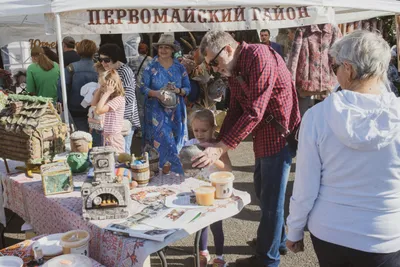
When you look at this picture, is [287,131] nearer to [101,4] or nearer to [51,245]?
[51,245]

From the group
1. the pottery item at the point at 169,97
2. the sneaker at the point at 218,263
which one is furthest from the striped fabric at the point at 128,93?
the sneaker at the point at 218,263

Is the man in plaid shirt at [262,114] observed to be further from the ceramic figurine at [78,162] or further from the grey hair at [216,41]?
Result: the ceramic figurine at [78,162]

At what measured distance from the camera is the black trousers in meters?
1.64

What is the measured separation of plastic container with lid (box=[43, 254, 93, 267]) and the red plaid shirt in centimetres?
105

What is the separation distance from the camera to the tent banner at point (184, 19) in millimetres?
3582

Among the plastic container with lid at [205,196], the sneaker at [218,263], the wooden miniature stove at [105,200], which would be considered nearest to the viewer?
the wooden miniature stove at [105,200]

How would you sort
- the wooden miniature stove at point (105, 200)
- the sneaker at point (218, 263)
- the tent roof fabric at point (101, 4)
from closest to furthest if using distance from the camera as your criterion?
the wooden miniature stove at point (105, 200) < the sneaker at point (218, 263) < the tent roof fabric at point (101, 4)

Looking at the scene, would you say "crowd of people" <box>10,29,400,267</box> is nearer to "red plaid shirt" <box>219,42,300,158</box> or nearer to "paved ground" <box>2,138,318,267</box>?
"red plaid shirt" <box>219,42,300,158</box>

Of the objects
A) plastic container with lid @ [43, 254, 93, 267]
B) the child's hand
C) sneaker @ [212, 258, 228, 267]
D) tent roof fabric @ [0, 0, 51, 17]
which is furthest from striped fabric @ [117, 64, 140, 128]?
plastic container with lid @ [43, 254, 93, 267]

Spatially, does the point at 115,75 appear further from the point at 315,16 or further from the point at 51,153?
the point at 315,16

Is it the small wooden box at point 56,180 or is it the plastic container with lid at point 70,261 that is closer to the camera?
the plastic container with lid at point 70,261

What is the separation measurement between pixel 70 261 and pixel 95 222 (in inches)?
10.6

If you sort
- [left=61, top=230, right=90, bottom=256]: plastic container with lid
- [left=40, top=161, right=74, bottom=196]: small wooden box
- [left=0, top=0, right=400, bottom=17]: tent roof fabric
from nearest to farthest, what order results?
[left=61, top=230, right=90, bottom=256]: plastic container with lid < [left=40, top=161, right=74, bottom=196]: small wooden box < [left=0, top=0, right=400, bottom=17]: tent roof fabric

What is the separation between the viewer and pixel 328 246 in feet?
5.60
